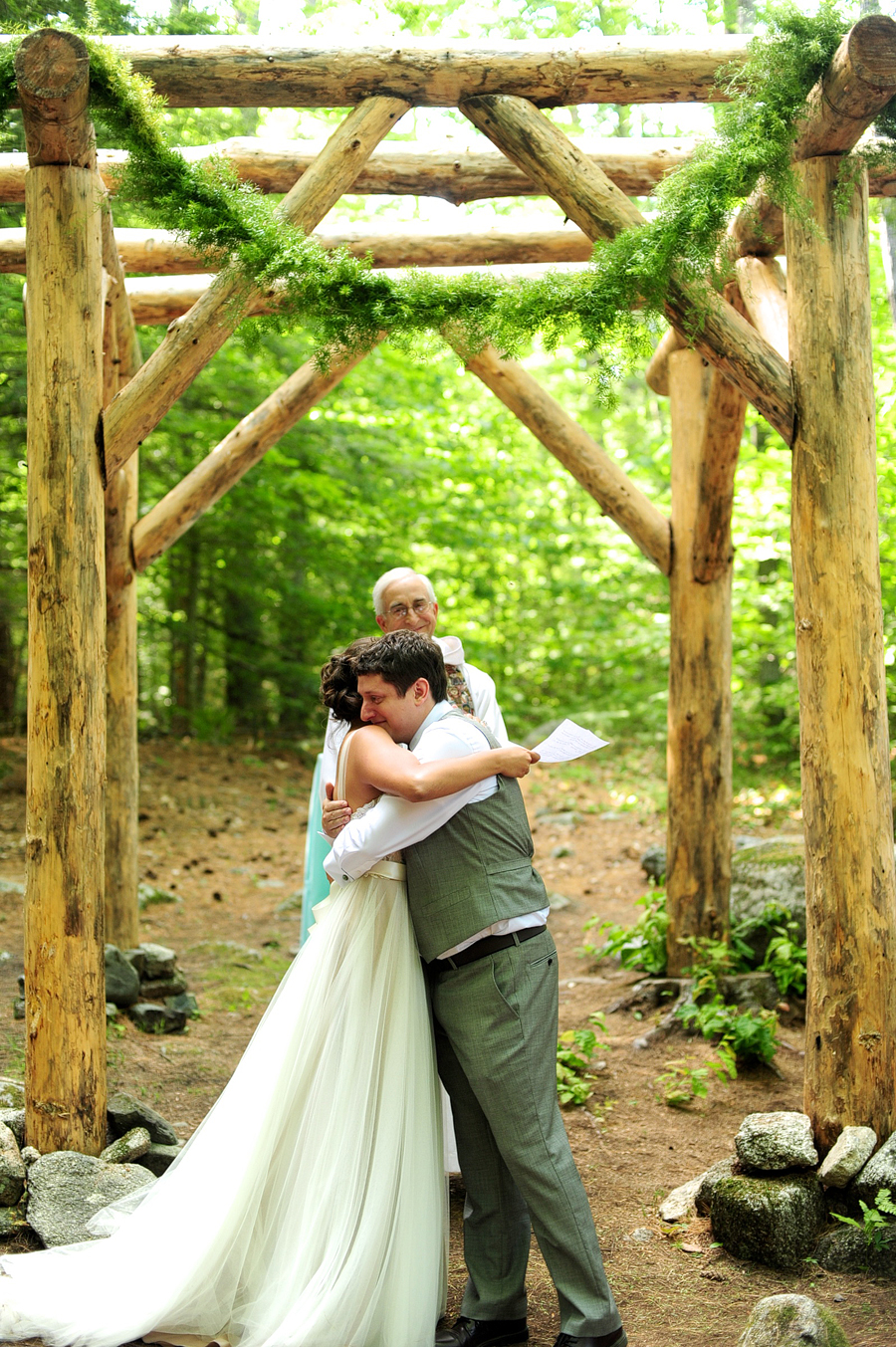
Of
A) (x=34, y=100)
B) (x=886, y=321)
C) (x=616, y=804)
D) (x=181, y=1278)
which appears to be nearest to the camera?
(x=181, y=1278)

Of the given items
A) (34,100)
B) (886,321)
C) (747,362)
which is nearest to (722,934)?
(747,362)

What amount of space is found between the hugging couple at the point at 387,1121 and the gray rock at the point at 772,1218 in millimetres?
838

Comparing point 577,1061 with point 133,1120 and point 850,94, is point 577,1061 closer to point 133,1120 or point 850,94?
point 133,1120

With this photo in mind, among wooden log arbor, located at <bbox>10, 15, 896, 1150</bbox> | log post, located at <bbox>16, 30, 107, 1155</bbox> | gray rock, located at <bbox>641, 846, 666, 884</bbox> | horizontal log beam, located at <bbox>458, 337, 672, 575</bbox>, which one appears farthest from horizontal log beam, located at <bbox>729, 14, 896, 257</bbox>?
gray rock, located at <bbox>641, 846, 666, 884</bbox>

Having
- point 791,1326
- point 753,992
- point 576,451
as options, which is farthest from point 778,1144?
point 576,451

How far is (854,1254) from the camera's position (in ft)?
10.6

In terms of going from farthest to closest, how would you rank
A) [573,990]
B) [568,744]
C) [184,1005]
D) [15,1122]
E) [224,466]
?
[573,990] → [224,466] → [184,1005] → [15,1122] → [568,744]

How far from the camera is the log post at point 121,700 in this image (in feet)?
18.5

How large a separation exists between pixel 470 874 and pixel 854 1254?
5.95 feet

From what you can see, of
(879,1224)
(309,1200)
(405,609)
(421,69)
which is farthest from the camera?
(405,609)

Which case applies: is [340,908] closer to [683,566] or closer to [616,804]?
[683,566]

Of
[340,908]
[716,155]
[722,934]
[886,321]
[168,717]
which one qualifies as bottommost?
[722,934]

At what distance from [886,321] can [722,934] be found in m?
4.46

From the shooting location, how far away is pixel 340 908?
3.00 metres
